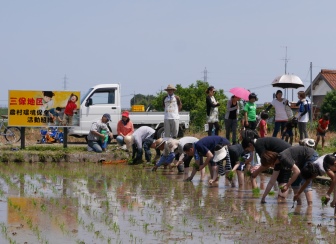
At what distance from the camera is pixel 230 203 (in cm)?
1215

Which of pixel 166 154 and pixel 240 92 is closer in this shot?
pixel 166 154

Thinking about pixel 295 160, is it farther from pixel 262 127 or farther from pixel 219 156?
pixel 262 127

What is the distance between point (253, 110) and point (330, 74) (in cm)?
3624

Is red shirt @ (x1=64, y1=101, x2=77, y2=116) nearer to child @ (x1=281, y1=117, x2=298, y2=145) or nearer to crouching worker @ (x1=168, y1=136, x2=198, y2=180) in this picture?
crouching worker @ (x1=168, y1=136, x2=198, y2=180)

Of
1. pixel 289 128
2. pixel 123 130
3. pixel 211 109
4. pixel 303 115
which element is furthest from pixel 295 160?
pixel 123 130

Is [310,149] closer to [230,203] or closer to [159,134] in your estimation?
[230,203]

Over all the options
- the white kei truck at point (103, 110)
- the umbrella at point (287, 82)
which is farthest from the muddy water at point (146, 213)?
the white kei truck at point (103, 110)

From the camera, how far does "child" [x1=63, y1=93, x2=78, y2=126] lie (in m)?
21.8

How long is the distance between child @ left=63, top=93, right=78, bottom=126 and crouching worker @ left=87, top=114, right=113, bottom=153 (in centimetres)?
125

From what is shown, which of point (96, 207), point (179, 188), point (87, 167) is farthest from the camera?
point (87, 167)

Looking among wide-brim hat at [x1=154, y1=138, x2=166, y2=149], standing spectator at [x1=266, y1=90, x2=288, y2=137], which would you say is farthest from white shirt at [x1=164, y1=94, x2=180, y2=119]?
standing spectator at [x1=266, y1=90, x2=288, y2=137]

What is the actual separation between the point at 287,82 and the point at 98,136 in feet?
17.1

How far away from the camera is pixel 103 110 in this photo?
83.3ft

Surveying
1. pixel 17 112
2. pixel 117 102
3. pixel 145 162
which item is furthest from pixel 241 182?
pixel 117 102
